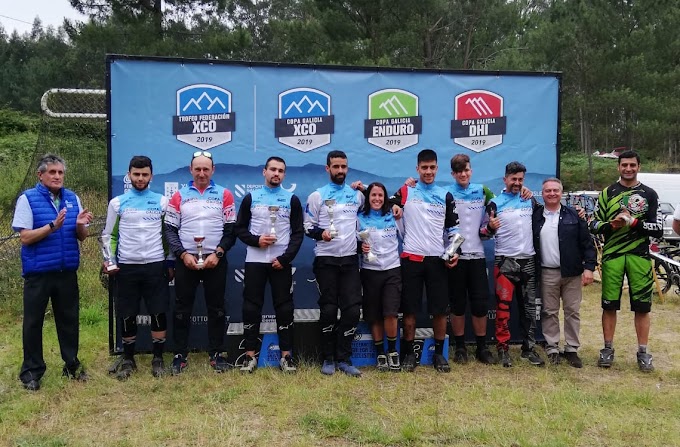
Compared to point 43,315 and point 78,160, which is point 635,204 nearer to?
point 43,315

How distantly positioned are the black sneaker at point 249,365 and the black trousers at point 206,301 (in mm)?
248

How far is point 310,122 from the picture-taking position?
544 centimetres

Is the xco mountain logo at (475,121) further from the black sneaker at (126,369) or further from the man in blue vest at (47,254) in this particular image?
the black sneaker at (126,369)

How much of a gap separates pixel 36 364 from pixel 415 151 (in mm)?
3833

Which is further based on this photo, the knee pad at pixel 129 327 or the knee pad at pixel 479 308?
the knee pad at pixel 479 308

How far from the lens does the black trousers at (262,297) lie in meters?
4.95

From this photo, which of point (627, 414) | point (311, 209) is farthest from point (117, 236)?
point (627, 414)

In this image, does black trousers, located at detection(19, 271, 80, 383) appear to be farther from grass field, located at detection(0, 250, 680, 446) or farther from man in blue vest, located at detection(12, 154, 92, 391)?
grass field, located at detection(0, 250, 680, 446)

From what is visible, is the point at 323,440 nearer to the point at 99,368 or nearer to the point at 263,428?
the point at 263,428

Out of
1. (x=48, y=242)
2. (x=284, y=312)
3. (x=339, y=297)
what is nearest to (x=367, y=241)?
(x=339, y=297)

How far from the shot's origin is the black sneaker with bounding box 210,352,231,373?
5.05 meters

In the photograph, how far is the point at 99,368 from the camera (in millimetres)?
5250

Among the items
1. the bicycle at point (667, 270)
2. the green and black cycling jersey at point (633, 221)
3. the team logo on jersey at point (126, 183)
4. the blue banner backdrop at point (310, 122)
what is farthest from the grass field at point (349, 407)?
the bicycle at point (667, 270)

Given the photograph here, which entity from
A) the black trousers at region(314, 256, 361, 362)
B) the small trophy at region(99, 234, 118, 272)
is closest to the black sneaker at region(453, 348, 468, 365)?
the black trousers at region(314, 256, 361, 362)
